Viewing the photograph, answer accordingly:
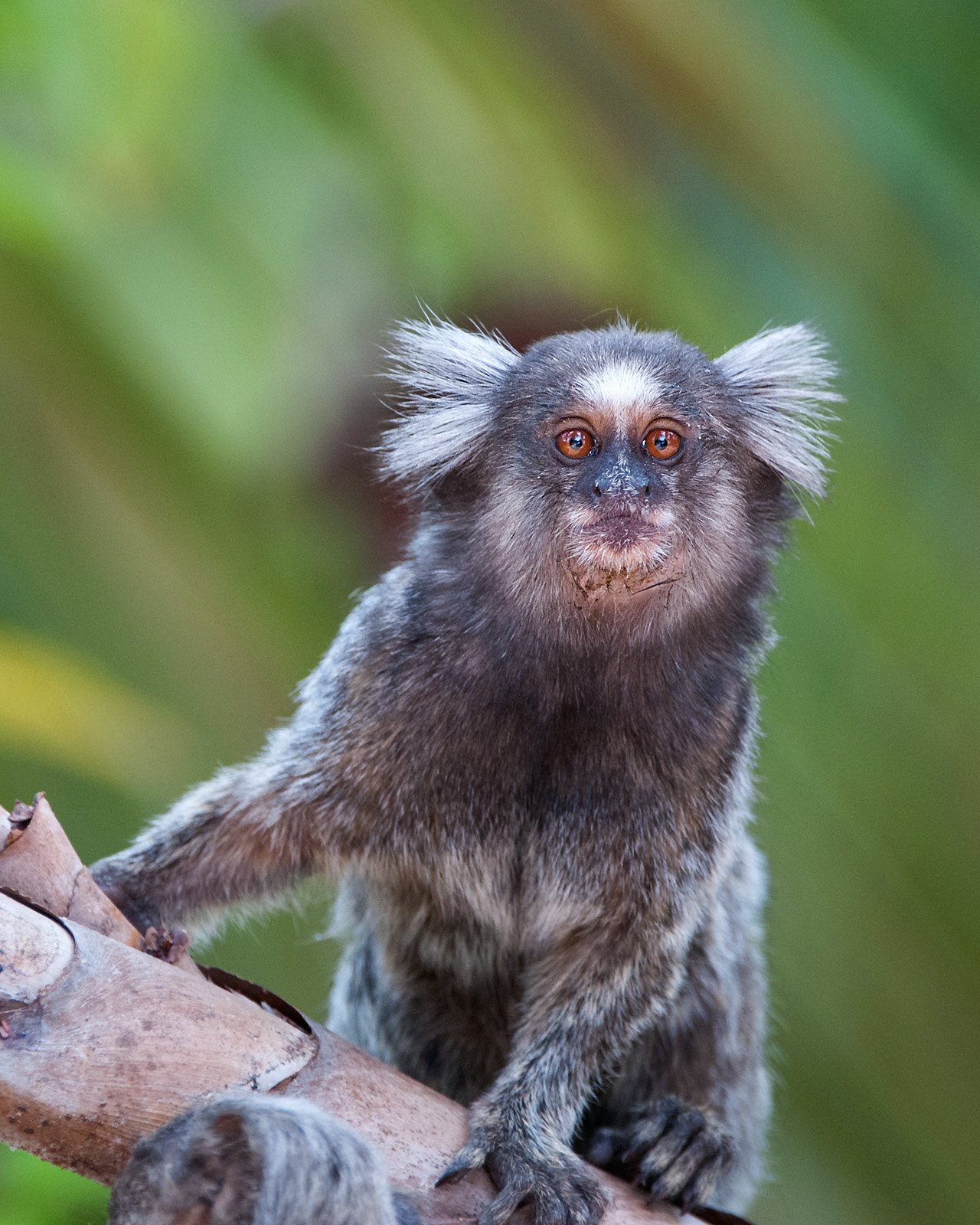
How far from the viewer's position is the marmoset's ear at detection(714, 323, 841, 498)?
2.48 metres

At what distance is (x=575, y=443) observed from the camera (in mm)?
2205

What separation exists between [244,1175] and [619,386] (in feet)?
4.37

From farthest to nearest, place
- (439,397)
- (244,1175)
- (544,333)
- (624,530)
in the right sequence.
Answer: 1. (544,333)
2. (439,397)
3. (624,530)
4. (244,1175)

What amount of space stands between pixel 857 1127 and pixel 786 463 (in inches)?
96.0

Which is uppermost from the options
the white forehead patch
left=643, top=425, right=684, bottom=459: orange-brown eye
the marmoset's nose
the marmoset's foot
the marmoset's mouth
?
the white forehead patch

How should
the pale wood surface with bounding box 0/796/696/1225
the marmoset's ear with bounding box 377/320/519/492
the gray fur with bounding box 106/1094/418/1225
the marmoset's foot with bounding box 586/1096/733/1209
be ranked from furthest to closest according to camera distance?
the marmoset's ear with bounding box 377/320/519/492 → the marmoset's foot with bounding box 586/1096/733/1209 → the pale wood surface with bounding box 0/796/696/1225 → the gray fur with bounding box 106/1094/418/1225

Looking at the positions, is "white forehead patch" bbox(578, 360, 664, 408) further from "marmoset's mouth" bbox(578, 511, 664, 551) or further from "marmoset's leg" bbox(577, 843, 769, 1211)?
"marmoset's leg" bbox(577, 843, 769, 1211)

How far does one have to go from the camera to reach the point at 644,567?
207cm

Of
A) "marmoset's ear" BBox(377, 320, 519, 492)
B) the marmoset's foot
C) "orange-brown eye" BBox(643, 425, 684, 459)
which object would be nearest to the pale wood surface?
the marmoset's foot

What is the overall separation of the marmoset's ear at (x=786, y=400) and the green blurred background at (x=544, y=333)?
1.23 m

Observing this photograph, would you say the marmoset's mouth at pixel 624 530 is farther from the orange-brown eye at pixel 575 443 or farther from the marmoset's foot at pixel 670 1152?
the marmoset's foot at pixel 670 1152

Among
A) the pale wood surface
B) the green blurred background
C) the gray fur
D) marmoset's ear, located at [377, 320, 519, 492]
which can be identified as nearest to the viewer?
the gray fur

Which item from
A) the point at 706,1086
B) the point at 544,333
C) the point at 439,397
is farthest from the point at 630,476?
the point at 544,333

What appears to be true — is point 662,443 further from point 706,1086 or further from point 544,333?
point 544,333
